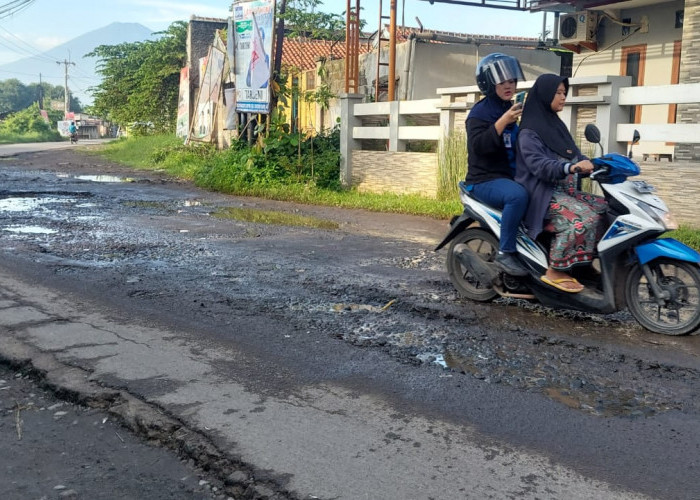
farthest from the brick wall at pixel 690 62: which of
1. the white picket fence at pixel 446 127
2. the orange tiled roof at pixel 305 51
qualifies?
the orange tiled roof at pixel 305 51

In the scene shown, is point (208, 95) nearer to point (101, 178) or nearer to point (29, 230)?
point (101, 178)

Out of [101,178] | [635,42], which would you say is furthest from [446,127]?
[101,178]

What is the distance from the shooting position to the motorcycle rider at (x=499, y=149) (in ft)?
16.9

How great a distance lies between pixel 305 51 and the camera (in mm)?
30266

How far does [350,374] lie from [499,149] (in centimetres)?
215

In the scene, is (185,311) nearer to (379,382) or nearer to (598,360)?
(379,382)

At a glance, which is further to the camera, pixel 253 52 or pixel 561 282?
pixel 253 52

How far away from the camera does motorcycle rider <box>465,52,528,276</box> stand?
5.14m

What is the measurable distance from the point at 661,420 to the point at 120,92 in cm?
3864

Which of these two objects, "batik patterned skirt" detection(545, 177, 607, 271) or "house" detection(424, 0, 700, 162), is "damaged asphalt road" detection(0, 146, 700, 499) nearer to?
"batik patterned skirt" detection(545, 177, 607, 271)

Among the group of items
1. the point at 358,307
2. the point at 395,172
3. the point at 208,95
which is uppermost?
the point at 208,95

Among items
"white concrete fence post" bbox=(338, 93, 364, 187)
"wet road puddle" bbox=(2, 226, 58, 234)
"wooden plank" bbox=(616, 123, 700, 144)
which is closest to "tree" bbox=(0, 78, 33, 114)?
"white concrete fence post" bbox=(338, 93, 364, 187)

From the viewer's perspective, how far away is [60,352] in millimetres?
4293

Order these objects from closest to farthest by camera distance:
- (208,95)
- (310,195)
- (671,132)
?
1. (671,132)
2. (310,195)
3. (208,95)
